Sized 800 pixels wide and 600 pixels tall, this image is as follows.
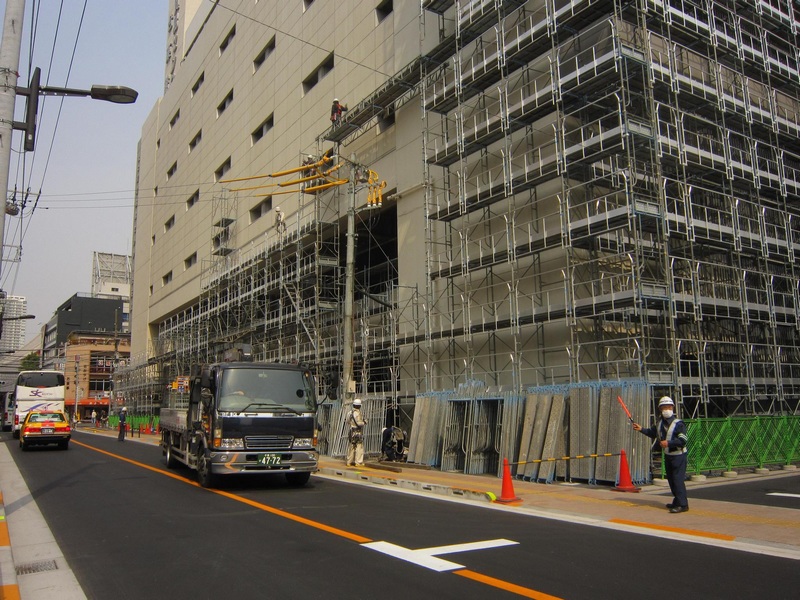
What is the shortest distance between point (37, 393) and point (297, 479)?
81.7 feet

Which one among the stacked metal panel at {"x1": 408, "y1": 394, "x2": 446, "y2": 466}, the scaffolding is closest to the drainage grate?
the scaffolding

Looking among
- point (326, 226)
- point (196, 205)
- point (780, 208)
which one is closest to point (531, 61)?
point (780, 208)

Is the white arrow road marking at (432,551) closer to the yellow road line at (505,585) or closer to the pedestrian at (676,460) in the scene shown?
the yellow road line at (505,585)

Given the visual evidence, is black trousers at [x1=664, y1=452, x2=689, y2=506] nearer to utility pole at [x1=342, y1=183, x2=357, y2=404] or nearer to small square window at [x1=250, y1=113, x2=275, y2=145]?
utility pole at [x1=342, y1=183, x2=357, y2=404]

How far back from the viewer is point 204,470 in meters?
13.1

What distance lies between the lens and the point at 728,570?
245 inches

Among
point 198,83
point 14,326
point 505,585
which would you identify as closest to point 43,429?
point 505,585

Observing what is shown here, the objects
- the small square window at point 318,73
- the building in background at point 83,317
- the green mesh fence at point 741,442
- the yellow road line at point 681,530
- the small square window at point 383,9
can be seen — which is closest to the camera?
the yellow road line at point 681,530

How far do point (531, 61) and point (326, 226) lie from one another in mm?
12884

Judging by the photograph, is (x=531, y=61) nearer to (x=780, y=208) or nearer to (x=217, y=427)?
(x=780, y=208)

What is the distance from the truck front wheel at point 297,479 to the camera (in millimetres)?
13602

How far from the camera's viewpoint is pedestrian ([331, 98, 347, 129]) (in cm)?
2631

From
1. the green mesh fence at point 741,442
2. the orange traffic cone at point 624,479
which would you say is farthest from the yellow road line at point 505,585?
the green mesh fence at point 741,442

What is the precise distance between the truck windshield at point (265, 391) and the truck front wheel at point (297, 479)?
1558 millimetres
